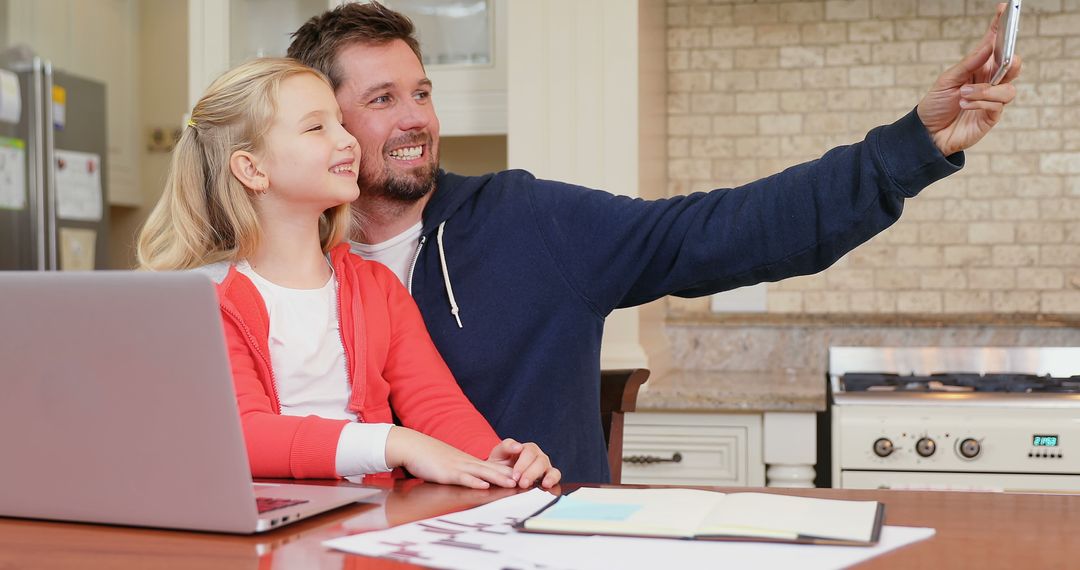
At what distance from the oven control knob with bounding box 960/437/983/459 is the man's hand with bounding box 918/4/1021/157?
1.26m

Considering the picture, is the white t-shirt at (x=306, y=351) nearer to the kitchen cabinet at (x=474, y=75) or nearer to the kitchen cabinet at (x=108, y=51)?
the kitchen cabinet at (x=474, y=75)

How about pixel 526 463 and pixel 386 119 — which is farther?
pixel 386 119

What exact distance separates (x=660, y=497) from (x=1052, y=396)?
1847 mm

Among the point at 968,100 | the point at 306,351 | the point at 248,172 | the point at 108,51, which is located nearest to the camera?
the point at 968,100

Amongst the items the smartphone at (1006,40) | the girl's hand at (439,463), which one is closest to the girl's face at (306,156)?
the girl's hand at (439,463)

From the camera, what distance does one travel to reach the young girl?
1.47 meters


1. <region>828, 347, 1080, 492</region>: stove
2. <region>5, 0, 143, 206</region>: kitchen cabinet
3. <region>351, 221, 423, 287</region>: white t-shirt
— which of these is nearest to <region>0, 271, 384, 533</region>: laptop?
<region>351, 221, 423, 287</region>: white t-shirt

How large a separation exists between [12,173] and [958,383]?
10.5 ft

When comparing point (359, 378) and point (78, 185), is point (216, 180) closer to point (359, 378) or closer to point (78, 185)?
point (359, 378)

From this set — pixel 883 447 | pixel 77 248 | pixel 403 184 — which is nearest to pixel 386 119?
pixel 403 184

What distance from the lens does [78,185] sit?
4164 millimetres

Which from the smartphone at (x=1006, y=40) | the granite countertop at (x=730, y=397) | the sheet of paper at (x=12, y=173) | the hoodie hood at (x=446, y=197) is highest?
the sheet of paper at (x=12, y=173)

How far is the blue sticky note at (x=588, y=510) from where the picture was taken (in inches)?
35.8

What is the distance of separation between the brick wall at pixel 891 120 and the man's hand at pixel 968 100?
1.84 metres
